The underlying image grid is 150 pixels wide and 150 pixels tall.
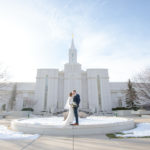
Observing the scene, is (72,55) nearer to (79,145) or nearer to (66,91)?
(66,91)

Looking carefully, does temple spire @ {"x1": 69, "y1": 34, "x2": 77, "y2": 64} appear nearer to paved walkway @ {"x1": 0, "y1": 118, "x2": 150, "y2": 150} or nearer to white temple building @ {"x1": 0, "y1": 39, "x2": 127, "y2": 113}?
white temple building @ {"x1": 0, "y1": 39, "x2": 127, "y2": 113}

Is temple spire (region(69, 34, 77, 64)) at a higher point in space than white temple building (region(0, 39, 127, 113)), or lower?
higher

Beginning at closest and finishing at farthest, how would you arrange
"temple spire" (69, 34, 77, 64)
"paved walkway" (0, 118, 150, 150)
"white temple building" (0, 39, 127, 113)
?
"paved walkway" (0, 118, 150, 150) < "white temple building" (0, 39, 127, 113) < "temple spire" (69, 34, 77, 64)

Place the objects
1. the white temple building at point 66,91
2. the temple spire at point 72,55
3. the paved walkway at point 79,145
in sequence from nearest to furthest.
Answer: the paved walkway at point 79,145
the white temple building at point 66,91
the temple spire at point 72,55

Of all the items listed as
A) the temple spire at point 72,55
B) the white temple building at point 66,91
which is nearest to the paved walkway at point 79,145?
the white temple building at point 66,91

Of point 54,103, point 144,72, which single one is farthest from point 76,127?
point 54,103

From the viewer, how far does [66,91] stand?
42.5 meters

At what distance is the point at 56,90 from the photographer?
4269 cm

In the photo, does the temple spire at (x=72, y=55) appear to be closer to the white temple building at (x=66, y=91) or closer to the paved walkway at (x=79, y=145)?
the white temple building at (x=66, y=91)

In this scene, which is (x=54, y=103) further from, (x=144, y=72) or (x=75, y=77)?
(x=144, y=72)

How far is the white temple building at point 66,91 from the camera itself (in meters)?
40.8

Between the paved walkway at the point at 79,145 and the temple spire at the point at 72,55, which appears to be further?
the temple spire at the point at 72,55

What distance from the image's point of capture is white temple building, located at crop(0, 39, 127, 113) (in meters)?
40.8

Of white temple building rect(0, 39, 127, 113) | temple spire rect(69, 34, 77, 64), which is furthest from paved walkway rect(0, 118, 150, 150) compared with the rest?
temple spire rect(69, 34, 77, 64)
